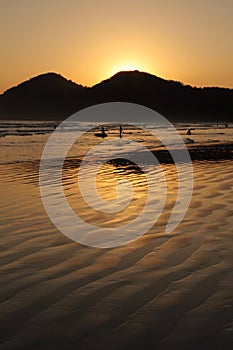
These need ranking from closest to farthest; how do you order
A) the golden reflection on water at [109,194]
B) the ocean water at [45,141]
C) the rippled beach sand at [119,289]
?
1. the rippled beach sand at [119,289]
2. the golden reflection on water at [109,194]
3. the ocean water at [45,141]

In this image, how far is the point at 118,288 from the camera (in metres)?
4.33

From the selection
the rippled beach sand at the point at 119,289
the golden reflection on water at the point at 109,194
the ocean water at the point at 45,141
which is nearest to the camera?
the rippled beach sand at the point at 119,289

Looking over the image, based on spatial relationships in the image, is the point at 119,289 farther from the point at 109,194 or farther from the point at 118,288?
the point at 109,194

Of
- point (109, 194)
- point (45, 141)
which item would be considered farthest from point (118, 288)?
point (45, 141)

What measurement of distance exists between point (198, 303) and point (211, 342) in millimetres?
683

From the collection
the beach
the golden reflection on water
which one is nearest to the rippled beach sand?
the beach

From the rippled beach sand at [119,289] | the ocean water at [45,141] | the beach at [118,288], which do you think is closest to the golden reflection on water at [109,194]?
the beach at [118,288]

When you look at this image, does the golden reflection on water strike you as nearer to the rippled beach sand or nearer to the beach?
the beach

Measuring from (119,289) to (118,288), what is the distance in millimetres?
26

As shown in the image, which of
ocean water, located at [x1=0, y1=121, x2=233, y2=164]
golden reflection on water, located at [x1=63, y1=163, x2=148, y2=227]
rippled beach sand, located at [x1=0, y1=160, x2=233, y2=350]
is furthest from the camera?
ocean water, located at [x1=0, y1=121, x2=233, y2=164]

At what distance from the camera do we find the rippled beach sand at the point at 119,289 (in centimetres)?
338

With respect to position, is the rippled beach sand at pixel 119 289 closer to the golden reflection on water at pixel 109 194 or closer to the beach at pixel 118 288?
the beach at pixel 118 288

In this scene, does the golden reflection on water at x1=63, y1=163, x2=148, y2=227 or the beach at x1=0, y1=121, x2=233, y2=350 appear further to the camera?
the golden reflection on water at x1=63, y1=163, x2=148, y2=227

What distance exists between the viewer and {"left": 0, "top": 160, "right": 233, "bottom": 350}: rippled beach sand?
3377 mm
